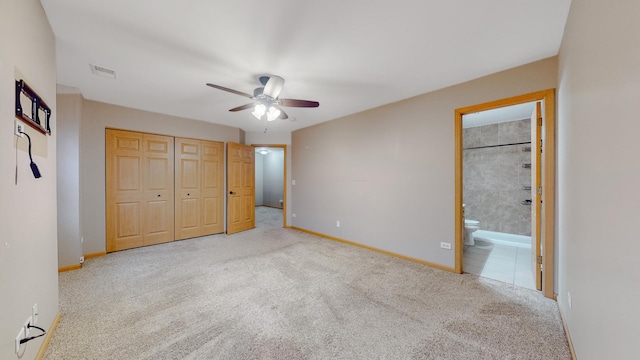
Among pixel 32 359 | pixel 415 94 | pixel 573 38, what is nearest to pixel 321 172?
pixel 415 94

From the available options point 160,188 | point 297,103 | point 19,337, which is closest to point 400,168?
point 297,103

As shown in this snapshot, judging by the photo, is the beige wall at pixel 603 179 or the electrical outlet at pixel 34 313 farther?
the electrical outlet at pixel 34 313

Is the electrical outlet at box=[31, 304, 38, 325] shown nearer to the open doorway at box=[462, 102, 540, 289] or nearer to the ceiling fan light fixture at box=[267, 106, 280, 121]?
the ceiling fan light fixture at box=[267, 106, 280, 121]

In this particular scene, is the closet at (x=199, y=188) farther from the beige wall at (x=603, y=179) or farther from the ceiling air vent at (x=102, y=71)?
the beige wall at (x=603, y=179)

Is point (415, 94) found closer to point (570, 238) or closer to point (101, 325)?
point (570, 238)

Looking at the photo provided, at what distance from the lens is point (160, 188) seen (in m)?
4.22

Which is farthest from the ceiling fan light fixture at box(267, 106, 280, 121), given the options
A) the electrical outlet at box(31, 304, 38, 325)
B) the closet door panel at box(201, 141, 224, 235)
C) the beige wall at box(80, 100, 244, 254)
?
the beige wall at box(80, 100, 244, 254)

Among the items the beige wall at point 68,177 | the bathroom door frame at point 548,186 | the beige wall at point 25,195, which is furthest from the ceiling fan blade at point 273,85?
the beige wall at point 68,177

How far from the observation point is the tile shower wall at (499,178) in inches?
182

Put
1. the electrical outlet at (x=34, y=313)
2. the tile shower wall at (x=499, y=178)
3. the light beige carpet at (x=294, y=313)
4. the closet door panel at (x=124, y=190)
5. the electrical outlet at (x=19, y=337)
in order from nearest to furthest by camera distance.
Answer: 1. the electrical outlet at (x=19, y=337)
2. the electrical outlet at (x=34, y=313)
3. the light beige carpet at (x=294, y=313)
4. the closet door panel at (x=124, y=190)
5. the tile shower wall at (x=499, y=178)

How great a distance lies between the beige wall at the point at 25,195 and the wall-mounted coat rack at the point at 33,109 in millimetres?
47

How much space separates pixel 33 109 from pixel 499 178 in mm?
6730

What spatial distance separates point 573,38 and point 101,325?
423cm

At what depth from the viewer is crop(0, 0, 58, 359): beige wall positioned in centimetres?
112
